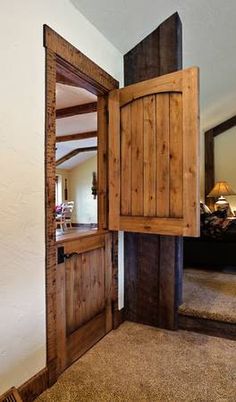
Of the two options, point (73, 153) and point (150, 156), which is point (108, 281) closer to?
point (150, 156)

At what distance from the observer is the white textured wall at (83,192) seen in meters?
10.2

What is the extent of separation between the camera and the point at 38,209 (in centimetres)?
174

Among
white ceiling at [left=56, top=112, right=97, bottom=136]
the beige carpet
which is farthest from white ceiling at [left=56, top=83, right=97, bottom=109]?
the beige carpet

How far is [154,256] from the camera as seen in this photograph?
8.57 feet

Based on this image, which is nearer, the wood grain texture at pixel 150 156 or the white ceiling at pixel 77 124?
the wood grain texture at pixel 150 156

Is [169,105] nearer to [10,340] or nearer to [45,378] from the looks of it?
[10,340]

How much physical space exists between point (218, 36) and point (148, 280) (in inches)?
104

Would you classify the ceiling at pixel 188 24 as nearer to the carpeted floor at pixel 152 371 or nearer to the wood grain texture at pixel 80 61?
the wood grain texture at pixel 80 61

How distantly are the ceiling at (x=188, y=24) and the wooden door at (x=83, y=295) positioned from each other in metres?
1.66

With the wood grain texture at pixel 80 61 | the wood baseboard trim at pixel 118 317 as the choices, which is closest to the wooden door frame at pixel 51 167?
the wood grain texture at pixel 80 61

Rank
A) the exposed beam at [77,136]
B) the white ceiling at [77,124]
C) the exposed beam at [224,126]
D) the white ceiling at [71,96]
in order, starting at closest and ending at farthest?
the white ceiling at [71,96], the white ceiling at [77,124], the exposed beam at [77,136], the exposed beam at [224,126]

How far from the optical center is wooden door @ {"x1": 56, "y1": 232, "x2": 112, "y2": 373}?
6.44 feet

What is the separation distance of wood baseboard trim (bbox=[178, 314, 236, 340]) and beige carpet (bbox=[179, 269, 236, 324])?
4 centimetres

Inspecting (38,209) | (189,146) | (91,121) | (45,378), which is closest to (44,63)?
(38,209)
